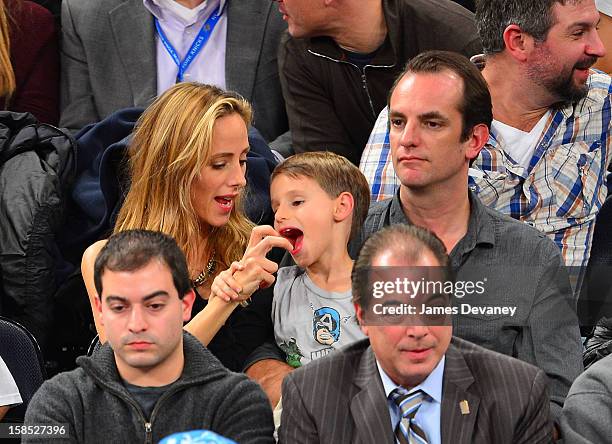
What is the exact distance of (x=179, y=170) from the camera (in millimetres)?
3354

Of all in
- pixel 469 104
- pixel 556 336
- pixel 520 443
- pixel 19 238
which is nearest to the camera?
pixel 520 443

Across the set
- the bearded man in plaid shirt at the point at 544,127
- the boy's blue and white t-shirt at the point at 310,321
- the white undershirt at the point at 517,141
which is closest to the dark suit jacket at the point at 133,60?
the bearded man in plaid shirt at the point at 544,127

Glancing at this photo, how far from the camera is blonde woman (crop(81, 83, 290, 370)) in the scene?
10.9 feet

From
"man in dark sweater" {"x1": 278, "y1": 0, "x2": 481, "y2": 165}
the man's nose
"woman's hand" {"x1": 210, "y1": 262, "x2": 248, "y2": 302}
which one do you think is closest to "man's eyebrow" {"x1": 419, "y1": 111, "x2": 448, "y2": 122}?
"woman's hand" {"x1": 210, "y1": 262, "x2": 248, "y2": 302}

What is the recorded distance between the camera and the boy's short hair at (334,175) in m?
3.19

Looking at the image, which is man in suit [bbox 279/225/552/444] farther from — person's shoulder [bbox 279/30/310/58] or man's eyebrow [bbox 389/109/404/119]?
person's shoulder [bbox 279/30/310/58]

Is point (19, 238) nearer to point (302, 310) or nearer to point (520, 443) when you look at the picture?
point (302, 310)

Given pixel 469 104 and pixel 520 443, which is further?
pixel 469 104

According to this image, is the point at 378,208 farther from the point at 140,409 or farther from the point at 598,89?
the point at 140,409

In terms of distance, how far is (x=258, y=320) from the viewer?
3.30m

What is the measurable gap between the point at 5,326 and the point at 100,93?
1195 mm

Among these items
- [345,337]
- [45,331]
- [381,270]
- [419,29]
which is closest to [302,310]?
[345,337]

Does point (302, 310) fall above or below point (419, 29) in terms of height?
below

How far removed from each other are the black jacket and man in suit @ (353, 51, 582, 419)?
2.92ft
